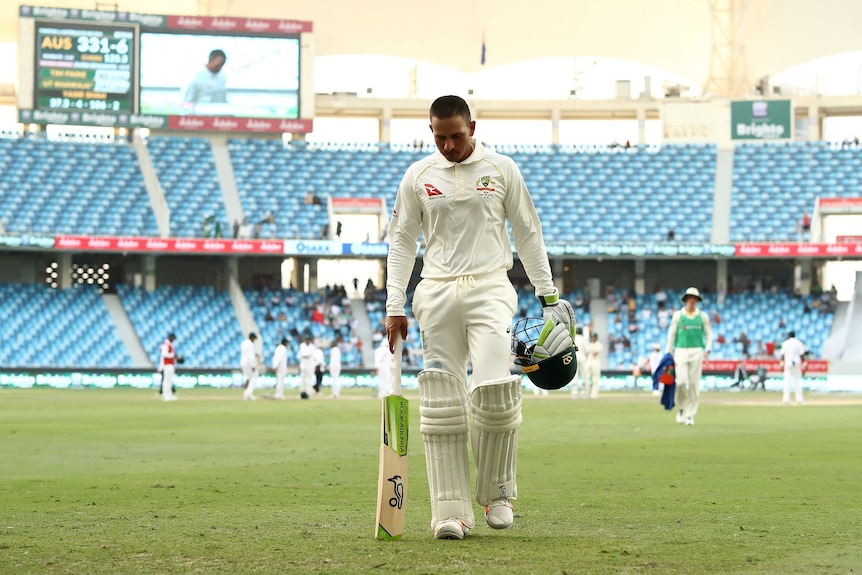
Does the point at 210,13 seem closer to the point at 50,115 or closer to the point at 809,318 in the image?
the point at 50,115

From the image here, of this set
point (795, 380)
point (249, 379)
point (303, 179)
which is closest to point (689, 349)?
point (795, 380)

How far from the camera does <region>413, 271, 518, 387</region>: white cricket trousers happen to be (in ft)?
25.4

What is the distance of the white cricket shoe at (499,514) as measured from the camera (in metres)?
7.80

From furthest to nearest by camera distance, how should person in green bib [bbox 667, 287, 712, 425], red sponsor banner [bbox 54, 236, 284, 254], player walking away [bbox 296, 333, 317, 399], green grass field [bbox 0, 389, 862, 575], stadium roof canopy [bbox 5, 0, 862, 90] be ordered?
stadium roof canopy [bbox 5, 0, 862, 90]
red sponsor banner [bbox 54, 236, 284, 254]
player walking away [bbox 296, 333, 317, 399]
person in green bib [bbox 667, 287, 712, 425]
green grass field [bbox 0, 389, 862, 575]

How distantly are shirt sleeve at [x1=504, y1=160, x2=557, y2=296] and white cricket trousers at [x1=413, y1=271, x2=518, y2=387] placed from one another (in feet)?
0.85

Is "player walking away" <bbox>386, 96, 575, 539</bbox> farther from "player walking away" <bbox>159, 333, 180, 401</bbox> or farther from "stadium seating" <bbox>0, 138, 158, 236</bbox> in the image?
"stadium seating" <bbox>0, 138, 158, 236</bbox>

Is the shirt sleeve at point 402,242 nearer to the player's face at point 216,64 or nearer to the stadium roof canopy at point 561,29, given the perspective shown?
the player's face at point 216,64

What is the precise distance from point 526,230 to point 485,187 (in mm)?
402

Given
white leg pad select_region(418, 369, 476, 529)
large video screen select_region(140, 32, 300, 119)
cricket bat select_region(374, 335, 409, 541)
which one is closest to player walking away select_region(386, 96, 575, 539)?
white leg pad select_region(418, 369, 476, 529)

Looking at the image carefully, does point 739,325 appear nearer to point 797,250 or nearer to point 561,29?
point 797,250

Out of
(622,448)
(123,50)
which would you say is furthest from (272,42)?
(622,448)

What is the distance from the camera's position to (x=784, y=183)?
5881cm

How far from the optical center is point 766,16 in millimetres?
63625

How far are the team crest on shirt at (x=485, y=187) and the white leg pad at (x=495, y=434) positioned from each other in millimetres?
1108
